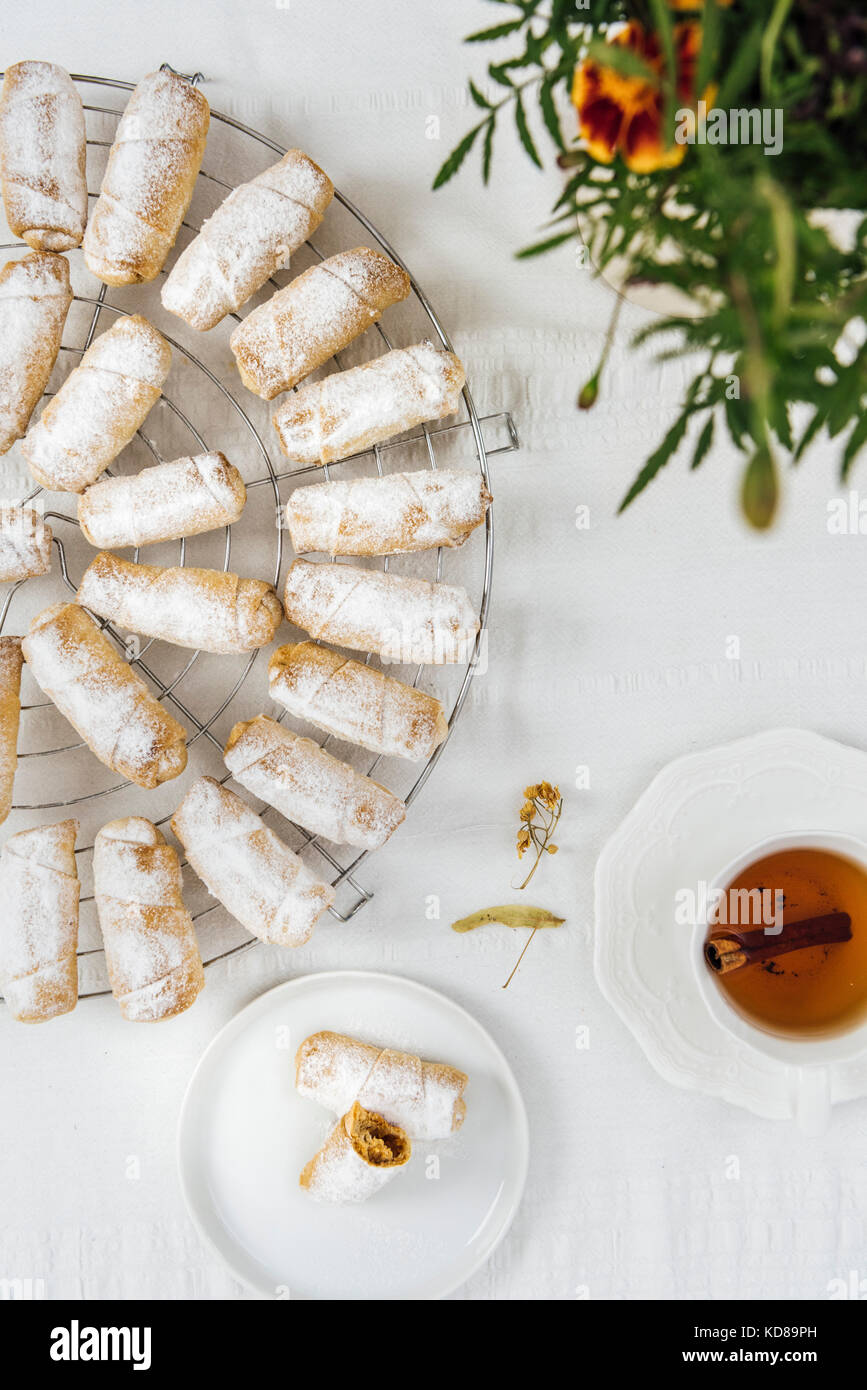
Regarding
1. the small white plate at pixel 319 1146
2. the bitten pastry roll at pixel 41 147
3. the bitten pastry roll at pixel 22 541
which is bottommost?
the small white plate at pixel 319 1146

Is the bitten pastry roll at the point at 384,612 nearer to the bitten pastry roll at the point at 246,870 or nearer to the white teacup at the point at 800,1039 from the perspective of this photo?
the bitten pastry roll at the point at 246,870

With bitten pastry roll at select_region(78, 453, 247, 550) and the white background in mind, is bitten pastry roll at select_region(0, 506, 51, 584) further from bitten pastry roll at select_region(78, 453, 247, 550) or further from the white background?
the white background

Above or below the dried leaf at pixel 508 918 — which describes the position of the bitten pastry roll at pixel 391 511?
above

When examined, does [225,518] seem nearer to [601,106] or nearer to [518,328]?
[518,328]

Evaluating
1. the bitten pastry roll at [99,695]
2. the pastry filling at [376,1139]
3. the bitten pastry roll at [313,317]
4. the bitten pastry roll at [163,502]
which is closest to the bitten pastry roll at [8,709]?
the bitten pastry roll at [99,695]

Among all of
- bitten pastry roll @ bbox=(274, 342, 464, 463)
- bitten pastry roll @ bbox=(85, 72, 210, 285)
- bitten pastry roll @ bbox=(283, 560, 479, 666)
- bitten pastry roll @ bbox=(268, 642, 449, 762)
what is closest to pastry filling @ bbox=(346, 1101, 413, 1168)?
bitten pastry roll @ bbox=(268, 642, 449, 762)

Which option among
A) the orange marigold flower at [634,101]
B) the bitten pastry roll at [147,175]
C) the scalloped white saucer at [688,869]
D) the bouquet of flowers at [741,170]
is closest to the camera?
the bouquet of flowers at [741,170]

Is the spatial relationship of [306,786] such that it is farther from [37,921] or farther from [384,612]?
[37,921]
